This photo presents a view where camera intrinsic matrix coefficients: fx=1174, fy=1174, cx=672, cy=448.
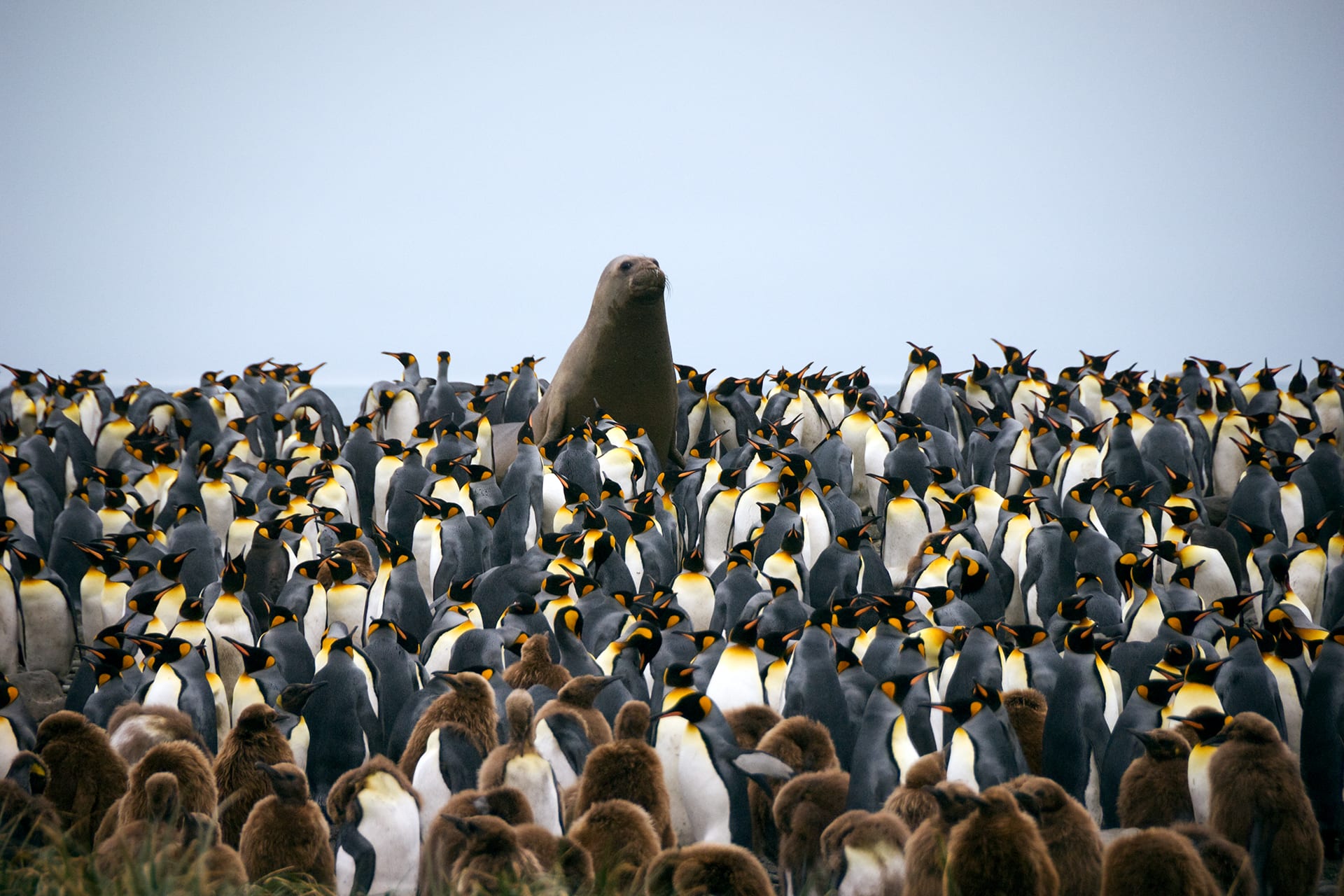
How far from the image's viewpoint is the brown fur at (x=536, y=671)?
191 inches

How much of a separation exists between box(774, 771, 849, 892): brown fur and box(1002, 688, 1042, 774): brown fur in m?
1.09

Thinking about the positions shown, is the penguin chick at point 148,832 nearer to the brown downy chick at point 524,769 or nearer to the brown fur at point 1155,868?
the brown downy chick at point 524,769

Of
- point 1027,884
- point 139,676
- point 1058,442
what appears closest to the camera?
point 1027,884

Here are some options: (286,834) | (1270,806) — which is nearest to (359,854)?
(286,834)

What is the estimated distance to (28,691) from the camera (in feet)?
20.7

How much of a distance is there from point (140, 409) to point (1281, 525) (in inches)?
391

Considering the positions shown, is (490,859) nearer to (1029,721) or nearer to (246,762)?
(246,762)

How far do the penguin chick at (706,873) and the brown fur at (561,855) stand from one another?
0.21 m

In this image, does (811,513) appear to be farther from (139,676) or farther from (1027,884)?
(1027,884)

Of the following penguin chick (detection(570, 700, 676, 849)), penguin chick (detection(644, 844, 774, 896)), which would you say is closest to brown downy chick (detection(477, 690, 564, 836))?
penguin chick (detection(570, 700, 676, 849))

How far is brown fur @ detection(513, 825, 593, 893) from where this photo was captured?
3.29 m

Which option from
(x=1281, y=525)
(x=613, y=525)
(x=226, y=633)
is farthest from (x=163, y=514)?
(x=1281, y=525)

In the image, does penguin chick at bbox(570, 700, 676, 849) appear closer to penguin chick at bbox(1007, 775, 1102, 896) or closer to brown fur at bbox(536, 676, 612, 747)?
→ brown fur at bbox(536, 676, 612, 747)

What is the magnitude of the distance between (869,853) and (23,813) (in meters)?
2.58
